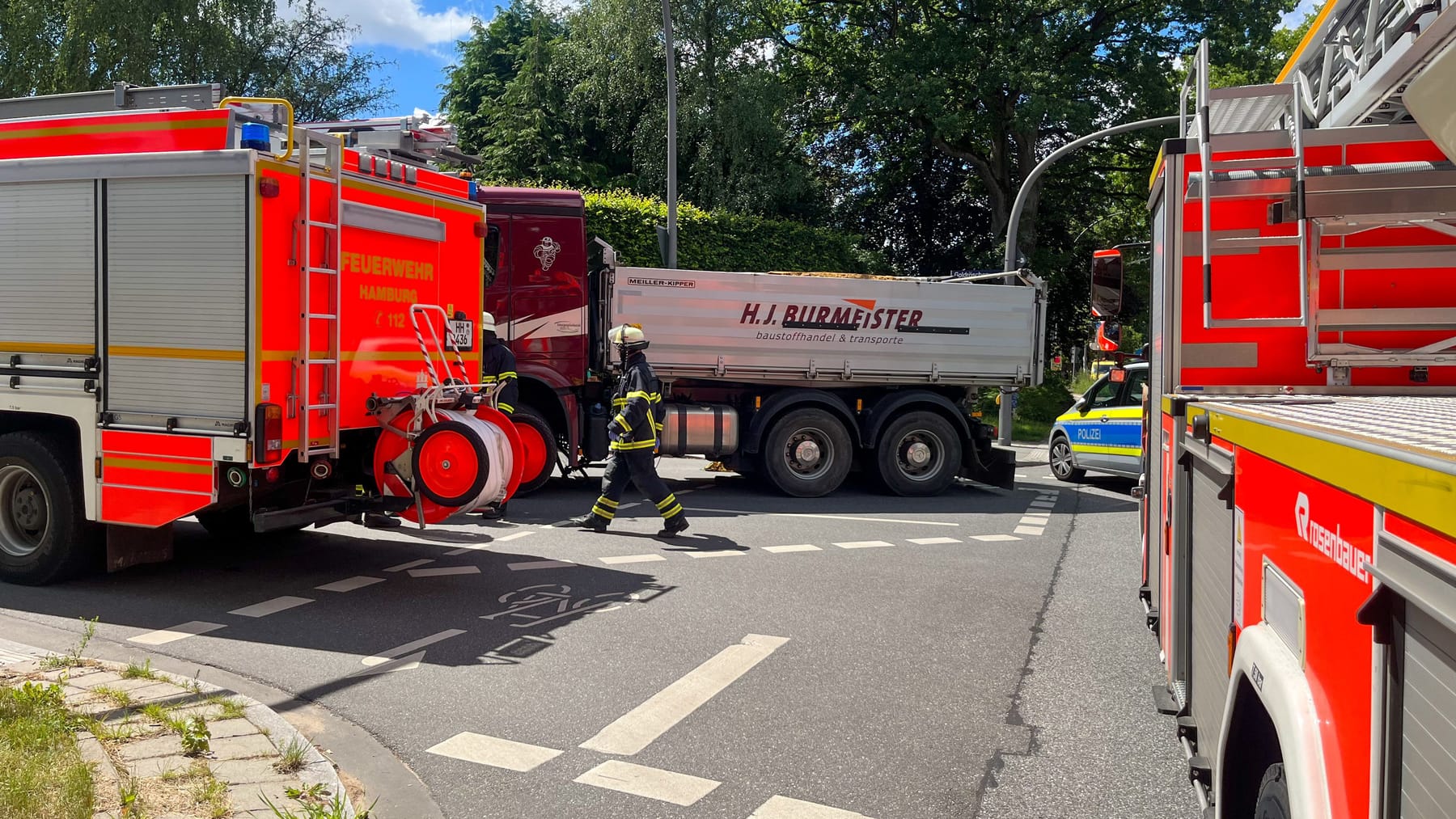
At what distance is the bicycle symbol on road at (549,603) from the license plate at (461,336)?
6.42ft

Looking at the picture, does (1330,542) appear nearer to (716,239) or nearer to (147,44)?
(716,239)

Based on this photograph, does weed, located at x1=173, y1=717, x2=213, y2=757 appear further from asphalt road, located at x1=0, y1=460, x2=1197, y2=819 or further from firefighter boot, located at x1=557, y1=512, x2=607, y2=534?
firefighter boot, located at x1=557, y1=512, x2=607, y2=534

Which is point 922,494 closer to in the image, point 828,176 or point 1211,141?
point 1211,141

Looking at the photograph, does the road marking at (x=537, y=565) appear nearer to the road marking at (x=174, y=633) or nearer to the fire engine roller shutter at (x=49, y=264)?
the road marking at (x=174, y=633)

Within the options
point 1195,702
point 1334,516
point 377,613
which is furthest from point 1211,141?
point 377,613

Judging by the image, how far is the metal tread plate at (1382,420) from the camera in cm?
162

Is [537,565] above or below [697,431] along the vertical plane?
below

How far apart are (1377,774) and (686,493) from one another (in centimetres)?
1073

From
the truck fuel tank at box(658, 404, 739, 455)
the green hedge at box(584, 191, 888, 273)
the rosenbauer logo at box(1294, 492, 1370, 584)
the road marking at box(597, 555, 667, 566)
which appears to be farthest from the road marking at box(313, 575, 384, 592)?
the green hedge at box(584, 191, 888, 273)

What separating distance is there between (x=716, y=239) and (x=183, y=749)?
1734 centimetres

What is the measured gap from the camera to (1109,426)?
13.5m

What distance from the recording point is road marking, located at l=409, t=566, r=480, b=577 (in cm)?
754

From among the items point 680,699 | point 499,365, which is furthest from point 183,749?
point 499,365

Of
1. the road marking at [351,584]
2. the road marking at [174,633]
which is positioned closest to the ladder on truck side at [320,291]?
the road marking at [351,584]
